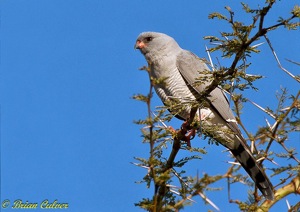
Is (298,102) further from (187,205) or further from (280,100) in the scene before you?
(187,205)

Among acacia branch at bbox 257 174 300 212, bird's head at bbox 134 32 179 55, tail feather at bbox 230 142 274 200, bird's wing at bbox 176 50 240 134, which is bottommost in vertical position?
acacia branch at bbox 257 174 300 212

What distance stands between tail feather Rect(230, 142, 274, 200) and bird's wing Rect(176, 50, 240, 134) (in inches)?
8.1

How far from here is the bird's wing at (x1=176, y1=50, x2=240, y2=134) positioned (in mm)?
5371

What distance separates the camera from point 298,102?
3455 millimetres

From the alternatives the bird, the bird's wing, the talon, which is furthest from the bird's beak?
the talon

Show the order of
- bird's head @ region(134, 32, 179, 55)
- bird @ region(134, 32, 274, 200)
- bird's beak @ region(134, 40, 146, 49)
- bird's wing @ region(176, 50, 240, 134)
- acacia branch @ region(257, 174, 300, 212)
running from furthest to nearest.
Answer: bird's beak @ region(134, 40, 146, 49) → bird's head @ region(134, 32, 179, 55) → bird's wing @ region(176, 50, 240, 134) → bird @ region(134, 32, 274, 200) → acacia branch @ region(257, 174, 300, 212)

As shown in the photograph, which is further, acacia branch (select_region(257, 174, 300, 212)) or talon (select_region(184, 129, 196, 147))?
talon (select_region(184, 129, 196, 147))

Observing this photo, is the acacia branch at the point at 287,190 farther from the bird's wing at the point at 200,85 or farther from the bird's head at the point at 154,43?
the bird's head at the point at 154,43

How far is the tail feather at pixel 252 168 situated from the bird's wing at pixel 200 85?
0.68ft

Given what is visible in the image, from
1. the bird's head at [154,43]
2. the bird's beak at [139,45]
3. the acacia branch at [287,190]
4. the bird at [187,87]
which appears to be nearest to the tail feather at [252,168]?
the bird at [187,87]

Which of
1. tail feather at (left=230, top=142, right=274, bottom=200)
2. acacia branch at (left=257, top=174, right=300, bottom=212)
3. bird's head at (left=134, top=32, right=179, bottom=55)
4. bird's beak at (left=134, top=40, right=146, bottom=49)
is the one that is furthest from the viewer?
bird's beak at (left=134, top=40, right=146, bottom=49)

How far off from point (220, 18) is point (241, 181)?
1180 millimetres

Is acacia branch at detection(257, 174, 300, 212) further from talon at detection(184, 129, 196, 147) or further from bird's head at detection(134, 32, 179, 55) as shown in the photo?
bird's head at detection(134, 32, 179, 55)

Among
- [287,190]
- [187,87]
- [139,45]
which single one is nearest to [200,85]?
[187,87]
